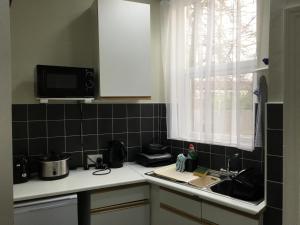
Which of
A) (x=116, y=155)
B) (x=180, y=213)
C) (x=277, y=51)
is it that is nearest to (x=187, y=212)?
(x=180, y=213)

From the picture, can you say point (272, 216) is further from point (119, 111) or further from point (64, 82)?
point (64, 82)

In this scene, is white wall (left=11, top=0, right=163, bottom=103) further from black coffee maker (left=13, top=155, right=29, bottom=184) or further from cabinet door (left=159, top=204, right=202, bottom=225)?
cabinet door (left=159, top=204, right=202, bottom=225)

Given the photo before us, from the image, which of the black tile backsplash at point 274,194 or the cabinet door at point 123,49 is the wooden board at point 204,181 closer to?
the black tile backsplash at point 274,194

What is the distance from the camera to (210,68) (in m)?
2.01

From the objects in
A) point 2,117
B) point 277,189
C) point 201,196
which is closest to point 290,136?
point 277,189

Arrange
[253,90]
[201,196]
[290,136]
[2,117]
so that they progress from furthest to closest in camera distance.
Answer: [253,90] < [201,196] < [290,136] < [2,117]

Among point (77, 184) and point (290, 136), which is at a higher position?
point (290, 136)

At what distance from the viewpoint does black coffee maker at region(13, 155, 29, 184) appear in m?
1.80

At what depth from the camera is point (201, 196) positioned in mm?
1589

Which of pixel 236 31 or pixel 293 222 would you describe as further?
pixel 236 31

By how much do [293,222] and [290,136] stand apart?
485 mm

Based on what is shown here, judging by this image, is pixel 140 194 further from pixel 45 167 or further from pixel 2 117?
pixel 2 117

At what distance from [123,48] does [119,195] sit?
4.14 feet

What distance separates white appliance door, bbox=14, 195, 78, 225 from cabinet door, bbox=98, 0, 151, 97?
2.96ft
